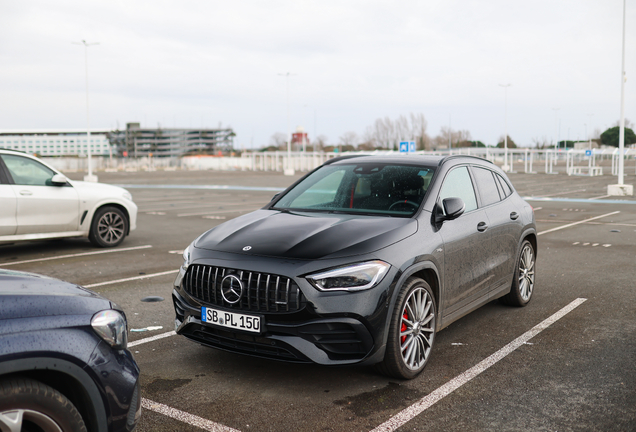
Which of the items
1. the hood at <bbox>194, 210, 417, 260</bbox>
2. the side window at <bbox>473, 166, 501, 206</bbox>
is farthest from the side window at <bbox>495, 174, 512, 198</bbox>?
the hood at <bbox>194, 210, 417, 260</bbox>

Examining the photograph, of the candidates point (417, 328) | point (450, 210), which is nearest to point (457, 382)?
point (417, 328)

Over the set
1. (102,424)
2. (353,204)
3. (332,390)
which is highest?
(353,204)

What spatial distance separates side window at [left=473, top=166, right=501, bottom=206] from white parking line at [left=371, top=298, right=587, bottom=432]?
1.27 metres

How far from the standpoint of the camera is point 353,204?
5027 millimetres

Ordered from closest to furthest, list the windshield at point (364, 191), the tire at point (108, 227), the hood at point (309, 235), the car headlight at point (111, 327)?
the car headlight at point (111, 327) < the hood at point (309, 235) < the windshield at point (364, 191) < the tire at point (108, 227)

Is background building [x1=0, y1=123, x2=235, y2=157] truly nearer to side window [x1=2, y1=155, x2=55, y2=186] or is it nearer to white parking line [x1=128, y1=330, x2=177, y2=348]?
side window [x1=2, y1=155, x2=55, y2=186]

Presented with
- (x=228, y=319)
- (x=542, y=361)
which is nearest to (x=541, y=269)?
(x=542, y=361)

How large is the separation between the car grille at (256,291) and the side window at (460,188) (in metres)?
1.76

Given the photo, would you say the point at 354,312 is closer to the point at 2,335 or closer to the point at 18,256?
the point at 2,335

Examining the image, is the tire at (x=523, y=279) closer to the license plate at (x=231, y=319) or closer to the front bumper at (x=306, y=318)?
the front bumper at (x=306, y=318)

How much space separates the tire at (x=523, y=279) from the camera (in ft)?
20.0

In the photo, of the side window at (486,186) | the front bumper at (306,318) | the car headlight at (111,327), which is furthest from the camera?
Result: the side window at (486,186)

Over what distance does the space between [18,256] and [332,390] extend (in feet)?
23.6

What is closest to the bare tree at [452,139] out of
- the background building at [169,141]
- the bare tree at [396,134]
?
the bare tree at [396,134]
